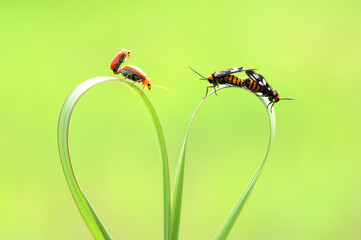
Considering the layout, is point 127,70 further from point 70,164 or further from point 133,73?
point 70,164

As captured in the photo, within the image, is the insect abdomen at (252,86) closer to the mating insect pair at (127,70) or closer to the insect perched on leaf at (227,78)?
the insect perched on leaf at (227,78)

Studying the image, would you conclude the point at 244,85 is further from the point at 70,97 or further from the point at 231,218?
Result: the point at 70,97

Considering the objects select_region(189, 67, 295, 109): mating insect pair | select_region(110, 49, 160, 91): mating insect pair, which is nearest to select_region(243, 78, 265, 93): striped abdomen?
select_region(189, 67, 295, 109): mating insect pair

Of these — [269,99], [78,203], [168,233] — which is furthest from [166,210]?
[269,99]

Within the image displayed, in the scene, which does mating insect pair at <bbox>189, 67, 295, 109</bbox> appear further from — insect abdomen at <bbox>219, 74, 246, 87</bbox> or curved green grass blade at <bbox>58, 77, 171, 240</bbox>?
curved green grass blade at <bbox>58, 77, 171, 240</bbox>

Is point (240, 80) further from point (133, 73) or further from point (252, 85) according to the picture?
point (133, 73)

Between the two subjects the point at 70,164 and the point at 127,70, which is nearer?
the point at 70,164

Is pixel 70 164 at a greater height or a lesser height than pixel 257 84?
lesser

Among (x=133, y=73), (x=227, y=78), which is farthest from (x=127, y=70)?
(x=227, y=78)

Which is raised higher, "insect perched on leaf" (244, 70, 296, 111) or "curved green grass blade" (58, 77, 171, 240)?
"insect perched on leaf" (244, 70, 296, 111)
